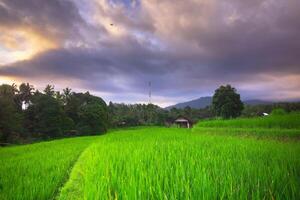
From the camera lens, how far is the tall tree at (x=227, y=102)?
41.8m

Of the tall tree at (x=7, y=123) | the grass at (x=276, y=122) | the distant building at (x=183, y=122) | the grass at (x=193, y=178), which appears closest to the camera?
the grass at (x=193, y=178)

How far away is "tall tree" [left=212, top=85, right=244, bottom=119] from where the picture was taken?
41.8 metres

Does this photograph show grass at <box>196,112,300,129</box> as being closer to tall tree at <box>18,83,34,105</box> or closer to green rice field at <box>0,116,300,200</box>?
green rice field at <box>0,116,300,200</box>

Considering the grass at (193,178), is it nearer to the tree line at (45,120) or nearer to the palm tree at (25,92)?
the tree line at (45,120)

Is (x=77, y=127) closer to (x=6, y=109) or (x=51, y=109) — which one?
(x=51, y=109)

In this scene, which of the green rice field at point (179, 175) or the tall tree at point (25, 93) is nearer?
the green rice field at point (179, 175)

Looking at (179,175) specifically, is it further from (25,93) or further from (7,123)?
(25,93)

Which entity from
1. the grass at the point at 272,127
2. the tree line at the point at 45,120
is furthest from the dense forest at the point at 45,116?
the grass at the point at 272,127

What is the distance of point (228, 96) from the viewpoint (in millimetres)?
41938

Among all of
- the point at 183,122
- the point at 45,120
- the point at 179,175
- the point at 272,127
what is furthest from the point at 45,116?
the point at 179,175

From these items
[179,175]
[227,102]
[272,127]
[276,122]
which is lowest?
[179,175]

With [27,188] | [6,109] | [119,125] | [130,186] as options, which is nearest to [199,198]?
[130,186]

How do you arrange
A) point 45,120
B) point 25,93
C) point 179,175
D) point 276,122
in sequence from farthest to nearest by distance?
point 25,93 < point 45,120 < point 276,122 < point 179,175

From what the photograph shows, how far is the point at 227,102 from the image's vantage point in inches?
1647
